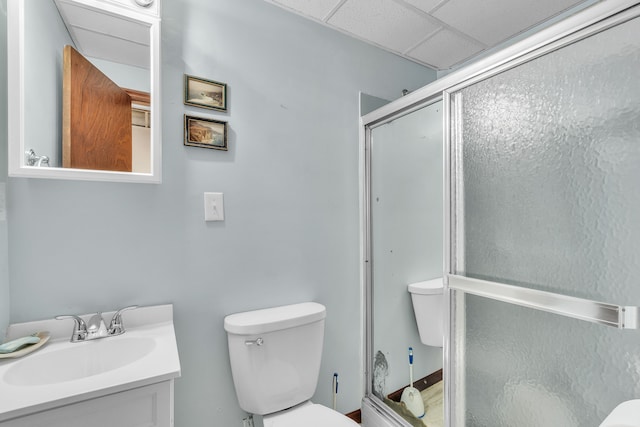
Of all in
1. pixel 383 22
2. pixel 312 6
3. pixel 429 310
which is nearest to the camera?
pixel 312 6

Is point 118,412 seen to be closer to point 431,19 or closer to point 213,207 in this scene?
point 213,207

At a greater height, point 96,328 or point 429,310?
point 96,328

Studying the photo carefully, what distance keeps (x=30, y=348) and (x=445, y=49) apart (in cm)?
238

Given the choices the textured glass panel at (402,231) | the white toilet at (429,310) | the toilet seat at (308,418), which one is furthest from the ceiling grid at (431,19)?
the toilet seat at (308,418)

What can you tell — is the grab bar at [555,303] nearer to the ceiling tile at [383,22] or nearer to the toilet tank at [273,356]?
the toilet tank at [273,356]

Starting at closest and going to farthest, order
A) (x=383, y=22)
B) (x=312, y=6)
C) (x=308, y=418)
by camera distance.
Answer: (x=308, y=418) → (x=312, y=6) → (x=383, y=22)

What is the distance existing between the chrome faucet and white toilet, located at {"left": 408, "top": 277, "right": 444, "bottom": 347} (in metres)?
1.48

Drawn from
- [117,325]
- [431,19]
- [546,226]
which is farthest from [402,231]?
[117,325]

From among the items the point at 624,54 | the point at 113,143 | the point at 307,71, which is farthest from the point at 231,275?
the point at 624,54

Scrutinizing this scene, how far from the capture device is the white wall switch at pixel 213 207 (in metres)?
1.31

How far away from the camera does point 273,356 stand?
1.26 meters

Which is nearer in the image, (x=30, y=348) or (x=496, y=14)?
(x=30, y=348)

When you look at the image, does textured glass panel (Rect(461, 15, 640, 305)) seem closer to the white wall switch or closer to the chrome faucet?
the white wall switch

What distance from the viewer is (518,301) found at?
→ 103 cm
